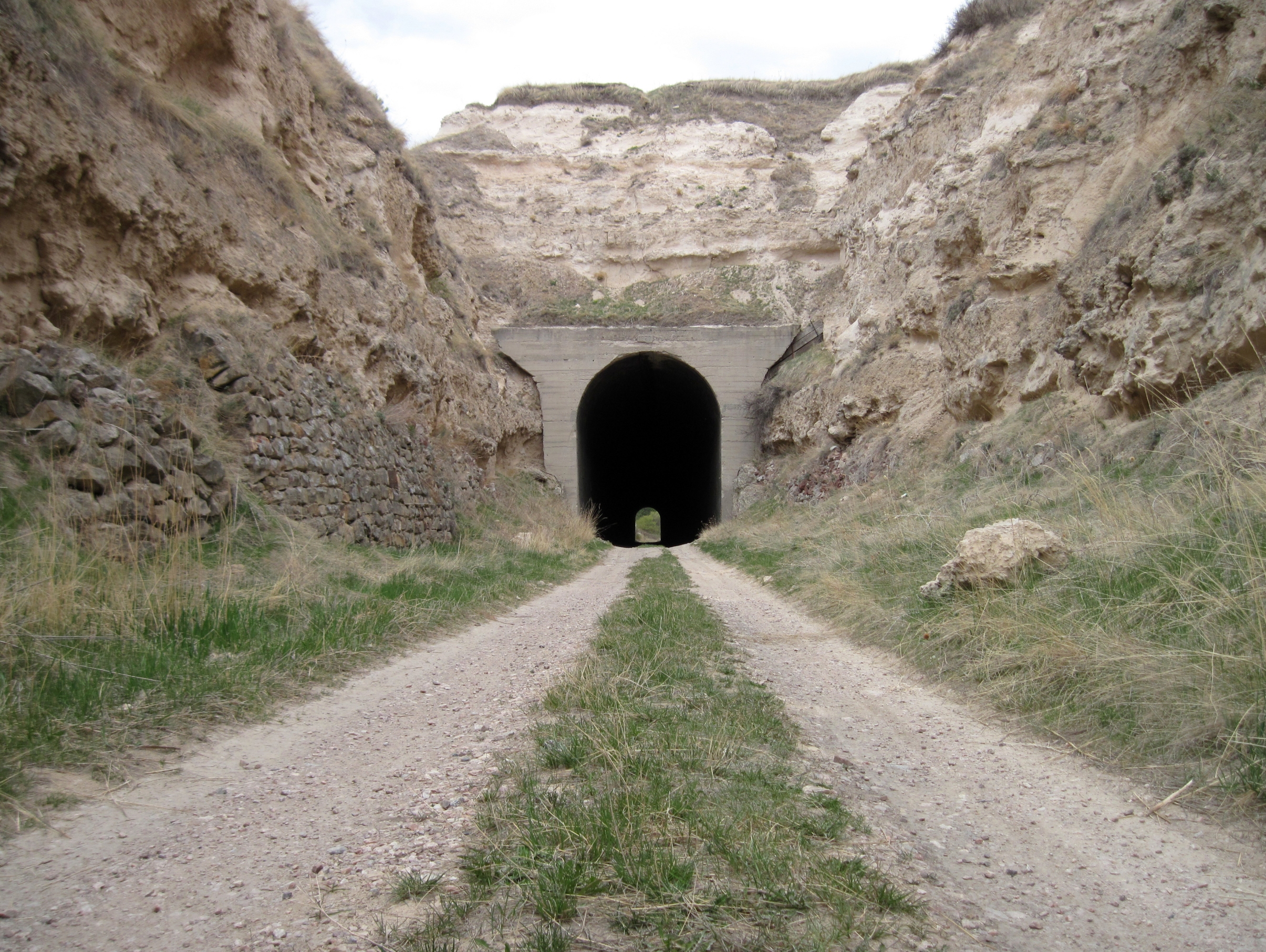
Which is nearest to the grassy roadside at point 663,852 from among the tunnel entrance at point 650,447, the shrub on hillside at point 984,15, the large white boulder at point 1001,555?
the large white boulder at point 1001,555

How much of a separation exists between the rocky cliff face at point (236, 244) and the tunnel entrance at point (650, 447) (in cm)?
1006

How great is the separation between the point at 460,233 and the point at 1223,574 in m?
26.2

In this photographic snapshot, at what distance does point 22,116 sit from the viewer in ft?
22.6

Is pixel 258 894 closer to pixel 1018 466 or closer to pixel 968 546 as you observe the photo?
pixel 968 546

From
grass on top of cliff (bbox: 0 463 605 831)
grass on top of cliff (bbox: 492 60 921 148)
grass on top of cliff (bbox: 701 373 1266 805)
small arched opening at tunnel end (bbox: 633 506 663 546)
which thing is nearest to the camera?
grass on top of cliff (bbox: 701 373 1266 805)

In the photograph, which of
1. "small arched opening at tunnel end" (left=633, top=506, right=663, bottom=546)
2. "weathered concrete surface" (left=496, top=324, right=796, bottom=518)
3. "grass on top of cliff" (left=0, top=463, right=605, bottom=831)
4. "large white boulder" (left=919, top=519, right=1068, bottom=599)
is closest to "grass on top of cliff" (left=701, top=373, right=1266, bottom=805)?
"large white boulder" (left=919, top=519, right=1068, bottom=599)

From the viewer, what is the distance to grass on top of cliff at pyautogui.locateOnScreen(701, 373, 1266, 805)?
3111 millimetres

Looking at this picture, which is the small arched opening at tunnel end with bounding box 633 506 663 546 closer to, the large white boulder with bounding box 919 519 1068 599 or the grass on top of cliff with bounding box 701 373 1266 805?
the grass on top of cliff with bounding box 701 373 1266 805

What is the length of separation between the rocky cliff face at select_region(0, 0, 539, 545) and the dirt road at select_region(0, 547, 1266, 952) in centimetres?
563

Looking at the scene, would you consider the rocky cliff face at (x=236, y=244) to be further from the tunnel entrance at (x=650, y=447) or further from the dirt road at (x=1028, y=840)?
the tunnel entrance at (x=650, y=447)

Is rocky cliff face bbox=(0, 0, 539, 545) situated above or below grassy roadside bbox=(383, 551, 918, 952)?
above

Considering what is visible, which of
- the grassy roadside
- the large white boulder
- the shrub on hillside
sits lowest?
the grassy roadside

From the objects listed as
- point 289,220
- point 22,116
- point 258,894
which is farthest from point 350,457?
point 258,894

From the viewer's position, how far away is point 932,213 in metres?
17.7
